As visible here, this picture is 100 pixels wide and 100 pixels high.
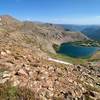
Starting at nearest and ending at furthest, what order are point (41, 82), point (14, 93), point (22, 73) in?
point (14, 93) < point (41, 82) < point (22, 73)

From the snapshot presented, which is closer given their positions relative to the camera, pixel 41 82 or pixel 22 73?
pixel 41 82

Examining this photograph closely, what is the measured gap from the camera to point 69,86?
2920 cm

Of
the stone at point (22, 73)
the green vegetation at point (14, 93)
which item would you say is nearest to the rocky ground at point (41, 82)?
the stone at point (22, 73)

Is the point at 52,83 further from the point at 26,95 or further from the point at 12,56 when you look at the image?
the point at 12,56

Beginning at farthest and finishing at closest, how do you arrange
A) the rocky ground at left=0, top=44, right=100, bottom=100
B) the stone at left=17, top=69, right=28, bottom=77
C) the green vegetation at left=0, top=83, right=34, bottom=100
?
1. the stone at left=17, top=69, right=28, bottom=77
2. the rocky ground at left=0, top=44, right=100, bottom=100
3. the green vegetation at left=0, top=83, right=34, bottom=100

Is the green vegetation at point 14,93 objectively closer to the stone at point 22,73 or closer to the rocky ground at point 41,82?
the rocky ground at point 41,82

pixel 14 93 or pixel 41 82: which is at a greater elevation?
pixel 14 93

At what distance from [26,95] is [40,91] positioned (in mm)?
2346

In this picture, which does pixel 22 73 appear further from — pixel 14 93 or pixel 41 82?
pixel 14 93

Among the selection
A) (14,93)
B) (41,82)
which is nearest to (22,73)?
(41,82)

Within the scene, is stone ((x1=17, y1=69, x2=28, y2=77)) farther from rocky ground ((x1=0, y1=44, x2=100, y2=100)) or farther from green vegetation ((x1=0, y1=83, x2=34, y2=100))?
green vegetation ((x1=0, y1=83, x2=34, y2=100))

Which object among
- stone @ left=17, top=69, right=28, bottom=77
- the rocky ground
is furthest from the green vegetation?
stone @ left=17, top=69, right=28, bottom=77

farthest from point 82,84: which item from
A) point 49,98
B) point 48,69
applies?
point 49,98

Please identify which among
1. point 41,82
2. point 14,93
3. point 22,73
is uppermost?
point 22,73
